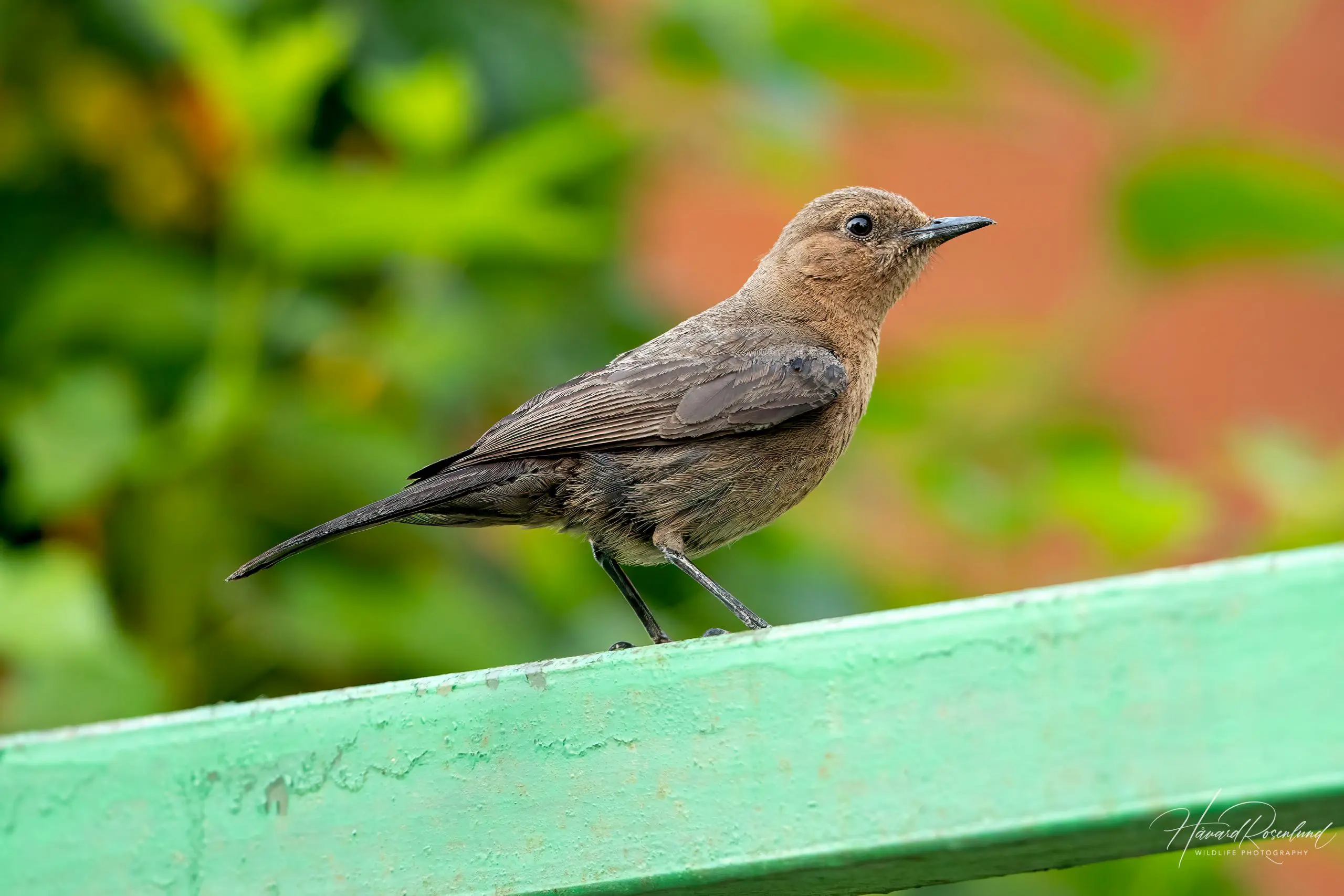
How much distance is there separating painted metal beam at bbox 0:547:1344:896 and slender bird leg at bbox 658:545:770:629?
0.61m

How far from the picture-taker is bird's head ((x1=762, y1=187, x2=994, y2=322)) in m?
3.88

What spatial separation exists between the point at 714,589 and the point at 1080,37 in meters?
2.19

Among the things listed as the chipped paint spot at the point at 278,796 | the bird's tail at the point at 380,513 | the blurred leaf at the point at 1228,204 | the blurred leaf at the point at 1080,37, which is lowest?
the chipped paint spot at the point at 278,796

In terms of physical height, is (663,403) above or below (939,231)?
below

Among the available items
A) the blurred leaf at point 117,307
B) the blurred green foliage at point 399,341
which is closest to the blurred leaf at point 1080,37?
the blurred green foliage at point 399,341

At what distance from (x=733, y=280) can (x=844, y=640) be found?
16.7ft

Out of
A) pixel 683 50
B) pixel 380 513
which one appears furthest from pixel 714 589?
pixel 683 50

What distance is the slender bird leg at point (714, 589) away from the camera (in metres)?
2.98

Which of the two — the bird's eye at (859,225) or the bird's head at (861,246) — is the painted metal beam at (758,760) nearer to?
the bird's head at (861,246)

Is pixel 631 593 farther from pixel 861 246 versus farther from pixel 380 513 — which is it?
pixel 861 246

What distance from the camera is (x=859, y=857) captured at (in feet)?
6.69

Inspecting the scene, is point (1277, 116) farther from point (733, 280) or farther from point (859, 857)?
point (859, 857)

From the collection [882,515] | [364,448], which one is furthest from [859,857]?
[882,515]

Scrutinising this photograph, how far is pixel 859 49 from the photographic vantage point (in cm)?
439
